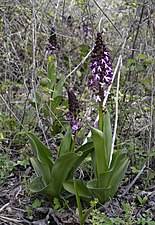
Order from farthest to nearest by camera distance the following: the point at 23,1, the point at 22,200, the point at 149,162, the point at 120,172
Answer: the point at 23,1, the point at 149,162, the point at 22,200, the point at 120,172

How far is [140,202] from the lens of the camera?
246 cm

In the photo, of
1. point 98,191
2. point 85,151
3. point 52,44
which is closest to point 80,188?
point 98,191

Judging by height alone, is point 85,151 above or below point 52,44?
below

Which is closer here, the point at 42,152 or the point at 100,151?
the point at 100,151

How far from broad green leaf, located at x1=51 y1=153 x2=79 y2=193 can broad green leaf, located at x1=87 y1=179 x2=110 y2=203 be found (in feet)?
0.52

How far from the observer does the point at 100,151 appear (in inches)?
86.6

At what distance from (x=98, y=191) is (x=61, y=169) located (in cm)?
26

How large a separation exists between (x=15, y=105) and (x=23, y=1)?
1585 millimetres

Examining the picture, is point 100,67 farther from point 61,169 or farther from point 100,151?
point 61,169

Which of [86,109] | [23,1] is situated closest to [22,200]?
[86,109]

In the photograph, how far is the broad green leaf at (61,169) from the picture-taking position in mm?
2186

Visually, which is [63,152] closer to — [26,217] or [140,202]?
[26,217]

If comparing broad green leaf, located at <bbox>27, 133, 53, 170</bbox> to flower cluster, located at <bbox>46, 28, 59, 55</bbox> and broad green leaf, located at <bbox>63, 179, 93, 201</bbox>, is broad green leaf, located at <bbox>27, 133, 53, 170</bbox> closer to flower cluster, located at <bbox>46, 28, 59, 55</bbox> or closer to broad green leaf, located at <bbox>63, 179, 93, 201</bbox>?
broad green leaf, located at <bbox>63, 179, 93, 201</bbox>

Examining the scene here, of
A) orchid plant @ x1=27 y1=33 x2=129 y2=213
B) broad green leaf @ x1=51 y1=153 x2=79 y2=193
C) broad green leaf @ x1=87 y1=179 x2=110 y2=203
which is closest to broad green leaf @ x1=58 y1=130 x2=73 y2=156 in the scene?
orchid plant @ x1=27 y1=33 x2=129 y2=213
